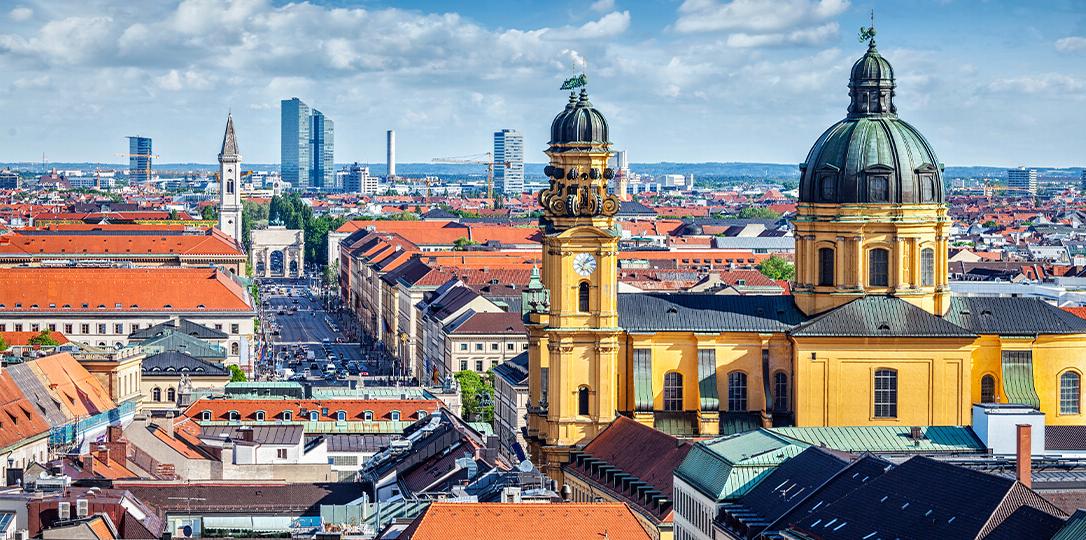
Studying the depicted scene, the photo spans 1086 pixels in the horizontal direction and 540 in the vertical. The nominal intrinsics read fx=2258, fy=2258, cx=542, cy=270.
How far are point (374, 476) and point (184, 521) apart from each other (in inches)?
620

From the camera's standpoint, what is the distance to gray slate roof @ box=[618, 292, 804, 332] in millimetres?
98250

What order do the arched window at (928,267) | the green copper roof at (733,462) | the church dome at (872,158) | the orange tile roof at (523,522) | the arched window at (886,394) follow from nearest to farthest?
the orange tile roof at (523,522), the green copper roof at (733,462), the arched window at (886,394), the church dome at (872,158), the arched window at (928,267)

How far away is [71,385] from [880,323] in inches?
1851

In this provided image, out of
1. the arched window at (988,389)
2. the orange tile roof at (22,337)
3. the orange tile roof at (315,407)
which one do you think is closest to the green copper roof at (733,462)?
the arched window at (988,389)

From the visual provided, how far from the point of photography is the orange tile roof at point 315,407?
118875mm

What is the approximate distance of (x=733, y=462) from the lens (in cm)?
7769

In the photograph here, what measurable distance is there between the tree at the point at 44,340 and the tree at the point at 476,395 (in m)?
28.0

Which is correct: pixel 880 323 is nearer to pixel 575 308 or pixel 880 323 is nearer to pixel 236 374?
pixel 575 308

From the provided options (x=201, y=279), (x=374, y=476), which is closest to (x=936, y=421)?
(x=374, y=476)

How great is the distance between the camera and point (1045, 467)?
258ft

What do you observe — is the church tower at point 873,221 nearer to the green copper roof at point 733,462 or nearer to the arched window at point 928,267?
the arched window at point 928,267

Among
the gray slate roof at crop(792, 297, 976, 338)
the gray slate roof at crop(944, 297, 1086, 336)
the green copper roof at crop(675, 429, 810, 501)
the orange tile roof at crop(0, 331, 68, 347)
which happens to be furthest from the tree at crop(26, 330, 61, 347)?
the green copper roof at crop(675, 429, 810, 501)

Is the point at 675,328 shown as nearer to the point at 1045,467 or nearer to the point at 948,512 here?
the point at 1045,467

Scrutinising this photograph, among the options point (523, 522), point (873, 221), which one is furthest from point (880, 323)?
point (523, 522)
